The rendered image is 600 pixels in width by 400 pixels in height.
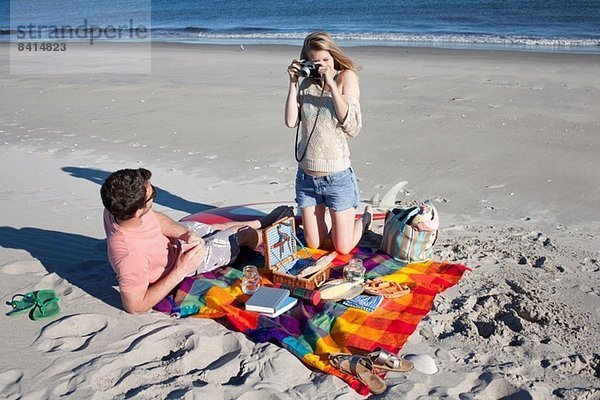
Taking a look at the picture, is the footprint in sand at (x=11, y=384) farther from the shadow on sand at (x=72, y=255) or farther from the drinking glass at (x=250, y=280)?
the drinking glass at (x=250, y=280)

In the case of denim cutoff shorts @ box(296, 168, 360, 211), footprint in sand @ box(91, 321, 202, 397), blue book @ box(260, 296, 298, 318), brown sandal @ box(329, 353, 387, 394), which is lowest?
footprint in sand @ box(91, 321, 202, 397)

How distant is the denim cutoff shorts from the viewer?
16.0 feet

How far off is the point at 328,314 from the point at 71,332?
158cm

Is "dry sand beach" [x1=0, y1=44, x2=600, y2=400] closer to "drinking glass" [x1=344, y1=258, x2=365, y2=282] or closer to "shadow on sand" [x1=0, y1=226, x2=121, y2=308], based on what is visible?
"shadow on sand" [x1=0, y1=226, x2=121, y2=308]

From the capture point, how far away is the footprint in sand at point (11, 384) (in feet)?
11.2

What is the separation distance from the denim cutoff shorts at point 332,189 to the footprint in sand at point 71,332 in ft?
5.77

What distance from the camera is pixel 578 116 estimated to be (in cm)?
900

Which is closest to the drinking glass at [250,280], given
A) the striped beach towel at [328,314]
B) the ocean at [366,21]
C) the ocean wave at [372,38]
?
the striped beach towel at [328,314]

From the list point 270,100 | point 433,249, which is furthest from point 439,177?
point 270,100

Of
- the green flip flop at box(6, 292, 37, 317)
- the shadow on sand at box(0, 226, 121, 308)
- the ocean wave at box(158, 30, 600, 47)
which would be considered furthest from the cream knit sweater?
the ocean wave at box(158, 30, 600, 47)

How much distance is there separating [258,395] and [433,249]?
2253 millimetres

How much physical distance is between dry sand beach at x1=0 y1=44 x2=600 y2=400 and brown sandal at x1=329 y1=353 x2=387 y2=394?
0.28ft

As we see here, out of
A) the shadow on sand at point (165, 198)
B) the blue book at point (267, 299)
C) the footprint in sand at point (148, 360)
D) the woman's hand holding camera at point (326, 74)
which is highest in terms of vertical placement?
the woman's hand holding camera at point (326, 74)

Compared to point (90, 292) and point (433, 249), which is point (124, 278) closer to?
point (90, 292)
